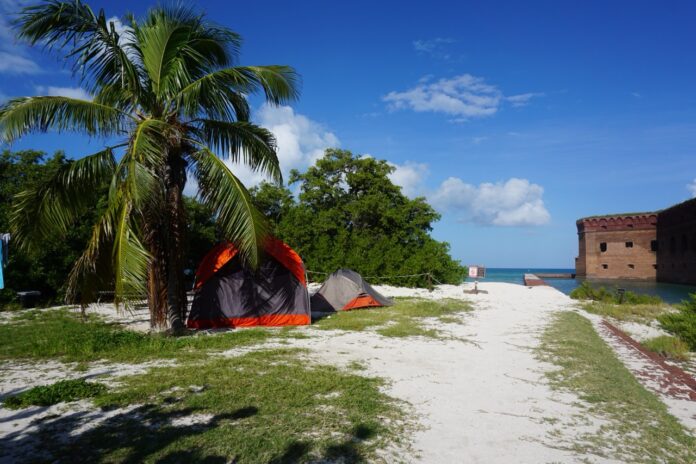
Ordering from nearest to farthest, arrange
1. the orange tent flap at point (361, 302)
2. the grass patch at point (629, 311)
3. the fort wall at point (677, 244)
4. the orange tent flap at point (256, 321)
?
the orange tent flap at point (256, 321), the grass patch at point (629, 311), the orange tent flap at point (361, 302), the fort wall at point (677, 244)

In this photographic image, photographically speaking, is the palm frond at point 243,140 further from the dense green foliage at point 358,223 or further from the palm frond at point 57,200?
the dense green foliage at point 358,223

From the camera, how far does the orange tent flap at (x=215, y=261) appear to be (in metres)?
11.1

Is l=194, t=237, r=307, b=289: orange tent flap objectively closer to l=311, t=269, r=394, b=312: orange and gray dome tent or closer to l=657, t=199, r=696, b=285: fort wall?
l=311, t=269, r=394, b=312: orange and gray dome tent

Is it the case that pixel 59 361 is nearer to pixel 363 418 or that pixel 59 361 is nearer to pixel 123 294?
pixel 123 294

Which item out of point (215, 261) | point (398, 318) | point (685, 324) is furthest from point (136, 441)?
point (685, 324)

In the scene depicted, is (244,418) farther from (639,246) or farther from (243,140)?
(639,246)

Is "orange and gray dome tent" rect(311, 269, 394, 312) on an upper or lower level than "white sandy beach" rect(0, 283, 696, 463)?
upper

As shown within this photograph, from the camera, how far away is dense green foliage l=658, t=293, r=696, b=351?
368 inches

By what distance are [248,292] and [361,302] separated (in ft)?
14.3

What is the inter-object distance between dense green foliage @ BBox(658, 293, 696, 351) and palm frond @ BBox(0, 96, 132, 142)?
12.4 m

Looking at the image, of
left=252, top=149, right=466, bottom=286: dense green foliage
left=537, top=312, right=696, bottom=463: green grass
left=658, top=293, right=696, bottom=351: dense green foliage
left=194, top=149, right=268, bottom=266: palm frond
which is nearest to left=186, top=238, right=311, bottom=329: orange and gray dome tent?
left=194, top=149, right=268, bottom=266: palm frond

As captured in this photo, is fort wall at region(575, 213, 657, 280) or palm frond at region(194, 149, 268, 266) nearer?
palm frond at region(194, 149, 268, 266)

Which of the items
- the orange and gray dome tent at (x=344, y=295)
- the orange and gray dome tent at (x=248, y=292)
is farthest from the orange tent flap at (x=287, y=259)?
the orange and gray dome tent at (x=344, y=295)

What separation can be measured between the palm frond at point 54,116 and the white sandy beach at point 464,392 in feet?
13.2
